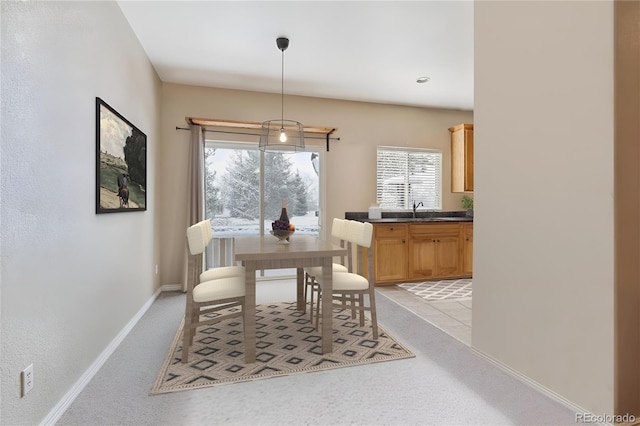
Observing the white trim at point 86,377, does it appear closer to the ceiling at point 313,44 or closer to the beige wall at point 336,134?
the beige wall at point 336,134

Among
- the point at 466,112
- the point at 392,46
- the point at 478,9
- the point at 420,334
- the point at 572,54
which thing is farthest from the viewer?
the point at 466,112

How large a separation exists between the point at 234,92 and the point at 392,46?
2233 mm

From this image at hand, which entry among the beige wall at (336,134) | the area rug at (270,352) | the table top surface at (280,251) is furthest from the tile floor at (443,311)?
the beige wall at (336,134)

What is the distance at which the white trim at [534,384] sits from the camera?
1655 mm

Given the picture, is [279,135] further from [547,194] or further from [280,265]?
[547,194]

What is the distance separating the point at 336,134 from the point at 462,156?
208cm

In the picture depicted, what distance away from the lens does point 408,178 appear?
5152 mm

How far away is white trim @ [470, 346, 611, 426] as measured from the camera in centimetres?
165

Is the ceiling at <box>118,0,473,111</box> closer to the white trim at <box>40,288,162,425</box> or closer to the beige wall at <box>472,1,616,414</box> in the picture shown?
the beige wall at <box>472,1,616,414</box>

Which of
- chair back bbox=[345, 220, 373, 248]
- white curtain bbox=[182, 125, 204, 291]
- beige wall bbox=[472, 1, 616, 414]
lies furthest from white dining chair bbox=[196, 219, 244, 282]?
beige wall bbox=[472, 1, 616, 414]

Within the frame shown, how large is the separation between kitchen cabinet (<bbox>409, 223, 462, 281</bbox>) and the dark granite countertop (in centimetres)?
10

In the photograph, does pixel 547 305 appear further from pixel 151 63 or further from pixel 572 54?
pixel 151 63

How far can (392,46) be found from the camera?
10.4 feet

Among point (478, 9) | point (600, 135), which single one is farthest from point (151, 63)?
point (600, 135)
